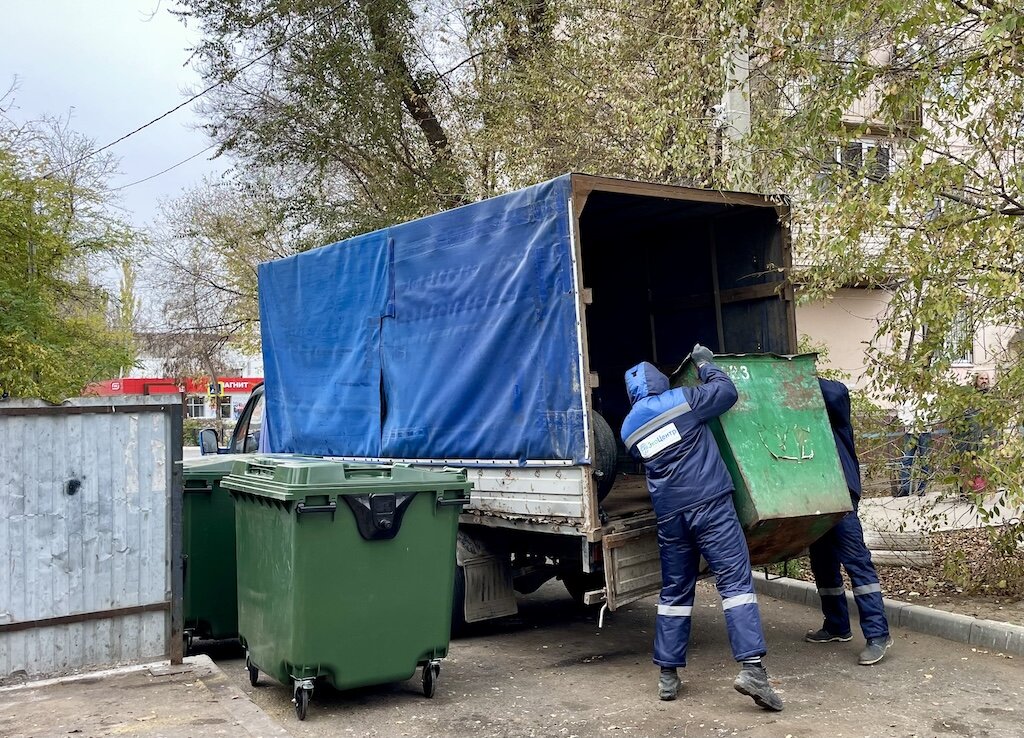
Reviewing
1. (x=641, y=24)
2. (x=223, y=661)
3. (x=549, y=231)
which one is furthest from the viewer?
(x=641, y=24)

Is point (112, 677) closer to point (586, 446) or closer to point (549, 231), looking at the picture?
point (586, 446)

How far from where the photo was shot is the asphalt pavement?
5156 mm

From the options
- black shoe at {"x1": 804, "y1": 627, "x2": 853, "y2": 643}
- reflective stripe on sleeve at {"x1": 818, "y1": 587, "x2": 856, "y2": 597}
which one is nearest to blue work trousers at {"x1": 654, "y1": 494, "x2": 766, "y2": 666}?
reflective stripe on sleeve at {"x1": 818, "y1": 587, "x2": 856, "y2": 597}

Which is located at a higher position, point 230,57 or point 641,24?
point 230,57

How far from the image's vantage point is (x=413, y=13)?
15711 mm

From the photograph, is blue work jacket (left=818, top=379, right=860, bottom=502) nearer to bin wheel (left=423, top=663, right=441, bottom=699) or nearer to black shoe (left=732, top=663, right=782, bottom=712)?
black shoe (left=732, top=663, right=782, bottom=712)

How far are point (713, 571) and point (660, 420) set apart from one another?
876 mm

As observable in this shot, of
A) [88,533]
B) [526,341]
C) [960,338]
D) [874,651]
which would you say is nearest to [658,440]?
[526,341]

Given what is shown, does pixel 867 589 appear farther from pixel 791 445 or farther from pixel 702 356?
pixel 702 356

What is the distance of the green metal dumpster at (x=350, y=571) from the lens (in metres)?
5.24

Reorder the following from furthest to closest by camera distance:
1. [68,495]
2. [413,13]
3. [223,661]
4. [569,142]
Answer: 1. [413,13]
2. [569,142]
3. [223,661]
4. [68,495]

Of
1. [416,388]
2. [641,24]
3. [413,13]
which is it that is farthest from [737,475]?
[413,13]

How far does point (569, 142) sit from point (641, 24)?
1698 millimetres

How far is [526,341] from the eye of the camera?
20.6 ft
